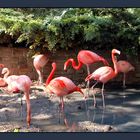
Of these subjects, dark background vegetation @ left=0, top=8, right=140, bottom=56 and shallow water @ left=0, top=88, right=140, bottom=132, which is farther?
dark background vegetation @ left=0, top=8, right=140, bottom=56

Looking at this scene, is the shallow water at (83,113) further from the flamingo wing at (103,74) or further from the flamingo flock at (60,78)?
the flamingo wing at (103,74)

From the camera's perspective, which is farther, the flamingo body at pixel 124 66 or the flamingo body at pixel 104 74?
the flamingo body at pixel 124 66

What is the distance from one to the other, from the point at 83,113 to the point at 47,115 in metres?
0.40

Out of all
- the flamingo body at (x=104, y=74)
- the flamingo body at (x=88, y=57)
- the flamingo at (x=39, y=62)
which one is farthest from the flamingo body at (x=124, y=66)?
the flamingo at (x=39, y=62)

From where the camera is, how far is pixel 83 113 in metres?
4.70

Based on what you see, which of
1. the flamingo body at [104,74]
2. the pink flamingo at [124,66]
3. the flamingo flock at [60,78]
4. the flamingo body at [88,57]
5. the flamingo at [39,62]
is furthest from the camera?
the flamingo at [39,62]

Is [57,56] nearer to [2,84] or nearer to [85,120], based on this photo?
[2,84]

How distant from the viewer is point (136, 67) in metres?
6.18

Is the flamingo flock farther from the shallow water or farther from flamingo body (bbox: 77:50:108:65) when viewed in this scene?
the shallow water

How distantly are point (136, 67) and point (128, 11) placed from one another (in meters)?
0.92

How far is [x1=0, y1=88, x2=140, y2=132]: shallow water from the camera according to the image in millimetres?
4266

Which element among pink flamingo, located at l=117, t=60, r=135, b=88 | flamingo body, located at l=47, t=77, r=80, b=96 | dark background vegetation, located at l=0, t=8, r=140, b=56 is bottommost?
flamingo body, located at l=47, t=77, r=80, b=96

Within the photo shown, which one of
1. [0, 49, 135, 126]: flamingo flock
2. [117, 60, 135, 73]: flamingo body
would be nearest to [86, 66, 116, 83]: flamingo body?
[0, 49, 135, 126]: flamingo flock

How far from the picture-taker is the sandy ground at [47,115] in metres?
4.18
